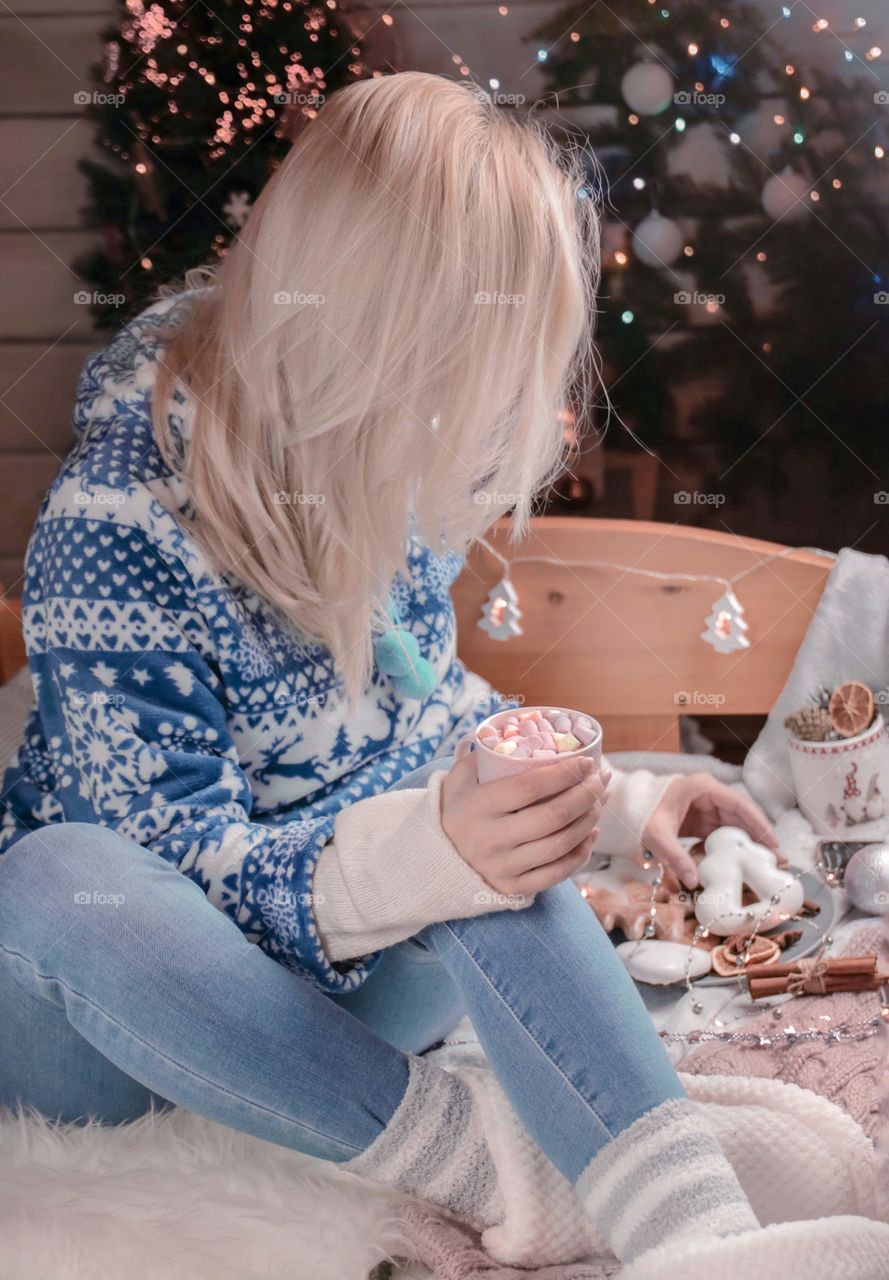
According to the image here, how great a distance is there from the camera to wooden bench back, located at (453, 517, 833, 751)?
164 cm

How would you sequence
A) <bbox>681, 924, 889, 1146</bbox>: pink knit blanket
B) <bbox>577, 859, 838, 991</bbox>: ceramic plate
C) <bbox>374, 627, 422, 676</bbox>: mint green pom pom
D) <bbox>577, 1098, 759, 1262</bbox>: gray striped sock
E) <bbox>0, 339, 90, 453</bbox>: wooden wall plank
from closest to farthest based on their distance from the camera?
<bbox>577, 1098, 759, 1262</bbox>: gray striped sock
<bbox>681, 924, 889, 1146</bbox>: pink knit blanket
<bbox>374, 627, 422, 676</bbox>: mint green pom pom
<bbox>577, 859, 838, 991</bbox>: ceramic plate
<bbox>0, 339, 90, 453</bbox>: wooden wall plank

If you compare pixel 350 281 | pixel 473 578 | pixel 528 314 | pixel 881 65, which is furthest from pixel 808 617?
pixel 350 281

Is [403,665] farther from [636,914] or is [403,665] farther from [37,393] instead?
[37,393]

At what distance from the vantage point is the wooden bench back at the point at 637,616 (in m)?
1.64

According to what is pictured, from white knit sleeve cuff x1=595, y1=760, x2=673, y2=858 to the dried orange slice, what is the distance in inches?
13.6

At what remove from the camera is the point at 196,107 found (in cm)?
149

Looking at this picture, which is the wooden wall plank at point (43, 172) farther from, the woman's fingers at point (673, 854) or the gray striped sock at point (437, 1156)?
the gray striped sock at point (437, 1156)

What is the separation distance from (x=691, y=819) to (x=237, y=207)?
0.91 meters

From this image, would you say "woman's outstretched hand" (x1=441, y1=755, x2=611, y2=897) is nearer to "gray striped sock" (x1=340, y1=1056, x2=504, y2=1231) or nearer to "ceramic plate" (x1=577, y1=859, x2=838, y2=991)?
"gray striped sock" (x1=340, y1=1056, x2=504, y2=1231)

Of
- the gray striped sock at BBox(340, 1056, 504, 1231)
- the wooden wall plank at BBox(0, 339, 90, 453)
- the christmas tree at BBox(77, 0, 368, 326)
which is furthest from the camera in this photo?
the wooden wall plank at BBox(0, 339, 90, 453)

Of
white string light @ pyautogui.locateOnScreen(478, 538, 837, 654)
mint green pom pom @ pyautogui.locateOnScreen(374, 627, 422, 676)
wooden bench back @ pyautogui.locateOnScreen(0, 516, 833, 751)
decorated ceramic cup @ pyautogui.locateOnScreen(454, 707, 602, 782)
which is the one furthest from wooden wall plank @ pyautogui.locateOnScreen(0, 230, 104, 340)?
decorated ceramic cup @ pyautogui.locateOnScreen(454, 707, 602, 782)

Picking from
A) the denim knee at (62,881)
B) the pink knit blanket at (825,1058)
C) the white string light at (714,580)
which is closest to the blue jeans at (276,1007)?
the denim knee at (62,881)

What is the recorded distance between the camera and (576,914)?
2.92 feet

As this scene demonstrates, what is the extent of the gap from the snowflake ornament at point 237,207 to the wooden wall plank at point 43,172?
0.59ft
